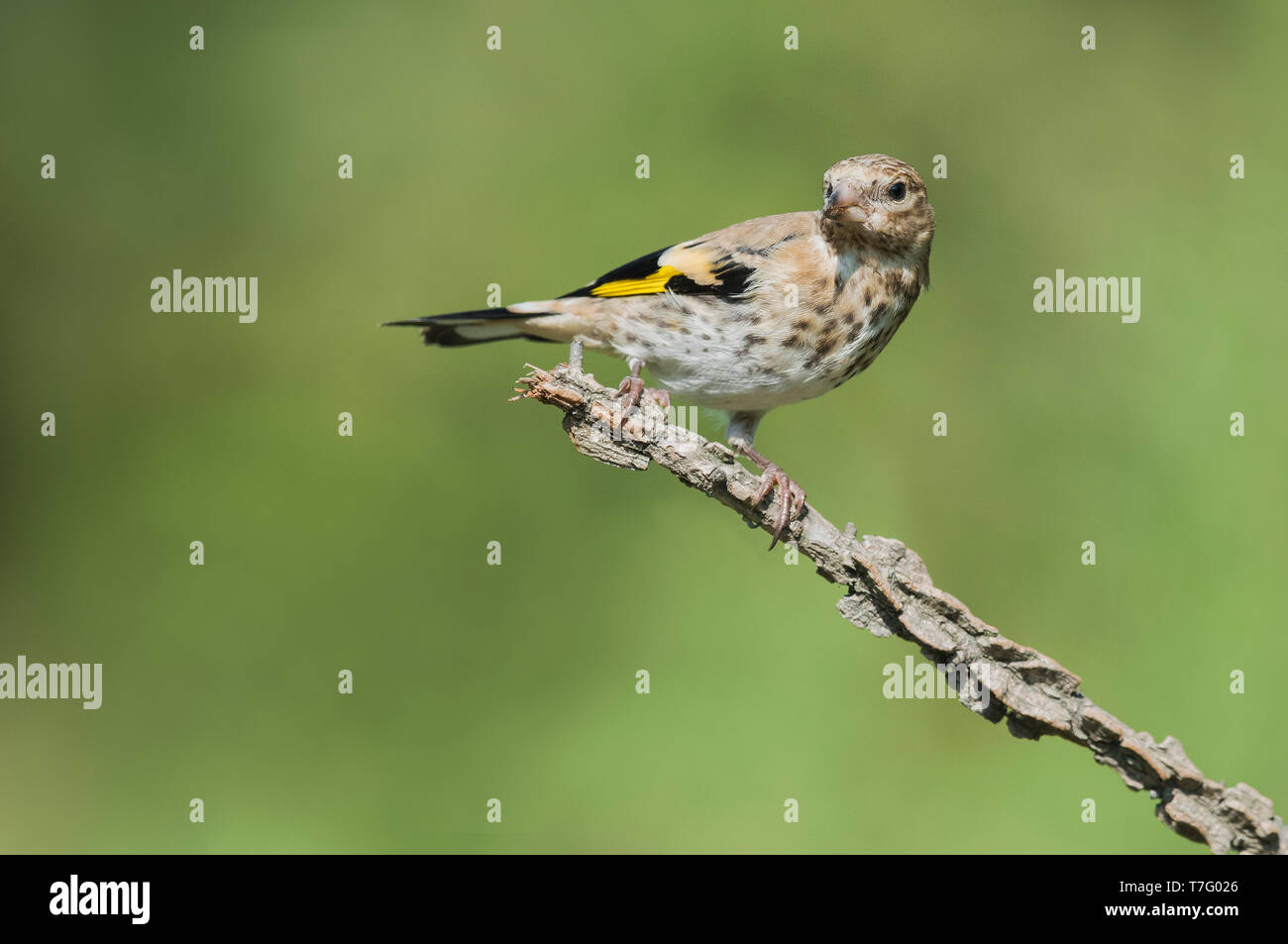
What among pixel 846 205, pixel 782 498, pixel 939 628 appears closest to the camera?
pixel 939 628

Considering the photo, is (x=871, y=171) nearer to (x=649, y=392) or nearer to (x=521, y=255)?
(x=649, y=392)

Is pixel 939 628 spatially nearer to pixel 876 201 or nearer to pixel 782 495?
pixel 782 495

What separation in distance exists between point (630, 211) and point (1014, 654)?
4.61 meters

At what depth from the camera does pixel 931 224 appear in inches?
155

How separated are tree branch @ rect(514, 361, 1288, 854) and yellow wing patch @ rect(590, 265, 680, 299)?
0.94m

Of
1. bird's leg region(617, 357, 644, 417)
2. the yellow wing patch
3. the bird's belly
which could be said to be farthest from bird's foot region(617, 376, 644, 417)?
the yellow wing patch

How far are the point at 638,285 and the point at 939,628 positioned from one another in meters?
1.87

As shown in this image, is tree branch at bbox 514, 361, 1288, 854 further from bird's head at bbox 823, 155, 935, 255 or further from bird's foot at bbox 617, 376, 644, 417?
bird's head at bbox 823, 155, 935, 255

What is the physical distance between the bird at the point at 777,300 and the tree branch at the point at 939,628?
491mm

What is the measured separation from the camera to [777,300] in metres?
3.90

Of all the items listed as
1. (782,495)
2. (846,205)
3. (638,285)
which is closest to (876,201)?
(846,205)

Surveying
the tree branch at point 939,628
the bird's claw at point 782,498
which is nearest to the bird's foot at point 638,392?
the tree branch at point 939,628

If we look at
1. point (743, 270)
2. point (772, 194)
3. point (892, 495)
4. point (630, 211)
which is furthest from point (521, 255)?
point (743, 270)

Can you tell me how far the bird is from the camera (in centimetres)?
379
